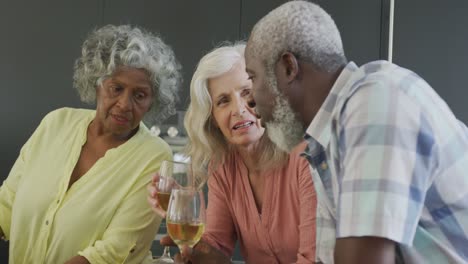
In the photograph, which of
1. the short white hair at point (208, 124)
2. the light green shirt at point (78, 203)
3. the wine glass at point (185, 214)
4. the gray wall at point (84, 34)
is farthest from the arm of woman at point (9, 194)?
the gray wall at point (84, 34)

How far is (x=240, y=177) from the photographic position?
1.67 meters

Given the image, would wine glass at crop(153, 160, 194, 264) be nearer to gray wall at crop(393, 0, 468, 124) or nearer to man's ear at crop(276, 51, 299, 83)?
man's ear at crop(276, 51, 299, 83)

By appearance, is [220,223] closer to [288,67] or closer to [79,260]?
[79,260]

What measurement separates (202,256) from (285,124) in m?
0.58

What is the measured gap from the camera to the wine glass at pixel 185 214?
4.16ft

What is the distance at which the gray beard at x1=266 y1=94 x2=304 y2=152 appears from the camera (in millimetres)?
1028

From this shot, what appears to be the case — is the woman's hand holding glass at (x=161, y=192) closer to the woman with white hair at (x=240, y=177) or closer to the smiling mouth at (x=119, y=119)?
the woman with white hair at (x=240, y=177)

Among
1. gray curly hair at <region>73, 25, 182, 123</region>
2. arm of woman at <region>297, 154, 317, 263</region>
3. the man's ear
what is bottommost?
arm of woman at <region>297, 154, 317, 263</region>

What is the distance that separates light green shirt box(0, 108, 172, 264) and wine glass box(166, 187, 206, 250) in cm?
43

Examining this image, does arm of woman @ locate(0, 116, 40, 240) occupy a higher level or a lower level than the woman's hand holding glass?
lower

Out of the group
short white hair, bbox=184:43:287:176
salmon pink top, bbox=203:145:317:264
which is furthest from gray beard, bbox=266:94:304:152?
short white hair, bbox=184:43:287:176

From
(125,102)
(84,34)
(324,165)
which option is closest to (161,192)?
(125,102)

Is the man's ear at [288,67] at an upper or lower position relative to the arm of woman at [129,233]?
upper

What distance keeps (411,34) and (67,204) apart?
2.38 m
